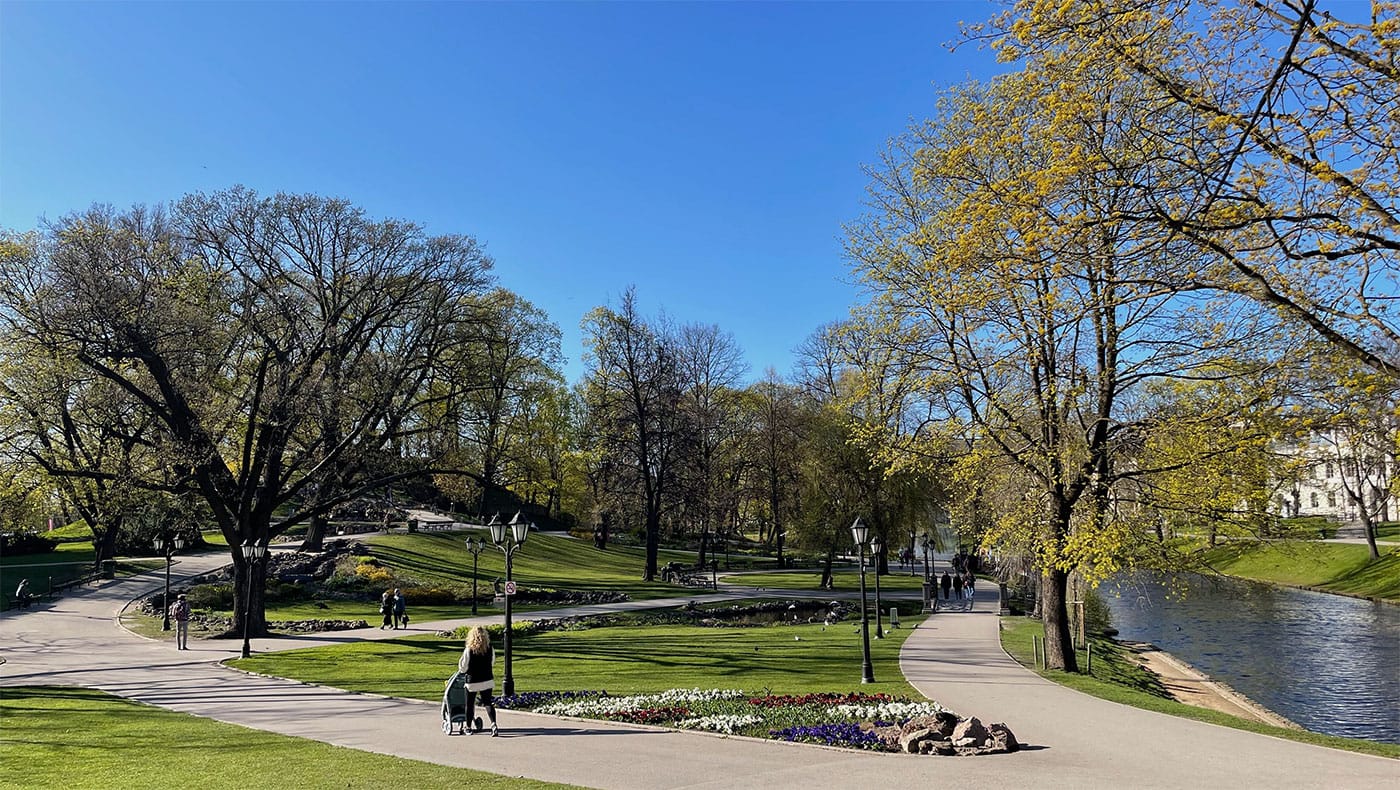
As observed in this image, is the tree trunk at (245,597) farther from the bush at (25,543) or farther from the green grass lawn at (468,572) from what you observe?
the bush at (25,543)

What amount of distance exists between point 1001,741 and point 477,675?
7368 millimetres

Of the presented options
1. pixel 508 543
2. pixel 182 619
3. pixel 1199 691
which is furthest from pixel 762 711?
pixel 182 619

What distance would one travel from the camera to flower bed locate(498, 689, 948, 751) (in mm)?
11039

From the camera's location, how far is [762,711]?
12586mm

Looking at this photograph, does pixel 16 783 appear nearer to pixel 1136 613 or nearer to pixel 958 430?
pixel 958 430

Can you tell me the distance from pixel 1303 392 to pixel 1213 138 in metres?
5.92

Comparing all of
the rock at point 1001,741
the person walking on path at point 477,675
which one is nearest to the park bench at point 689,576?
the person walking on path at point 477,675

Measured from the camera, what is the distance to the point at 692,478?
45594 millimetres

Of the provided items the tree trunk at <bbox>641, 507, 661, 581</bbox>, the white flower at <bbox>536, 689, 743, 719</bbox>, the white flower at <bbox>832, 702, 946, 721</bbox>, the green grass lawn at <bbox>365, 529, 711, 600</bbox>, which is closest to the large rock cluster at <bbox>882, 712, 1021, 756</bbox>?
the white flower at <bbox>832, 702, 946, 721</bbox>

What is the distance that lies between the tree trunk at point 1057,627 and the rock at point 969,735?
7.95 meters

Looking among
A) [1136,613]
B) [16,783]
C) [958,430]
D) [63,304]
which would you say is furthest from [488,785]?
[1136,613]

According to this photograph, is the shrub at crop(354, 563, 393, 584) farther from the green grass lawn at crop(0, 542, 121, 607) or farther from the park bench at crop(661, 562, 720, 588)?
the park bench at crop(661, 562, 720, 588)

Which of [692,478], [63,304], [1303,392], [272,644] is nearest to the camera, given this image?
[1303,392]

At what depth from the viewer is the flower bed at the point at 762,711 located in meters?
11.0
